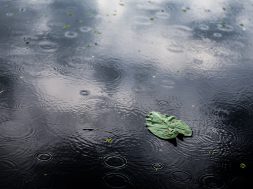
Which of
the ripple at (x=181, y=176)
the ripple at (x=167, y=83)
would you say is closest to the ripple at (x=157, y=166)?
the ripple at (x=181, y=176)

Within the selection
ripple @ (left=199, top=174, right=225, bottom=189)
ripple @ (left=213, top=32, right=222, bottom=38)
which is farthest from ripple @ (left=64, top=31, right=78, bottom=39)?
ripple @ (left=199, top=174, right=225, bottom=189)

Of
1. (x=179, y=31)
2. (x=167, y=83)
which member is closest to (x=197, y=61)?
(x=167, y=83)

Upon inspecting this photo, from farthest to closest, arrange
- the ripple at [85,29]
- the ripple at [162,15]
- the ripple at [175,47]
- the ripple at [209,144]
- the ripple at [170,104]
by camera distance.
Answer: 1. the ripple at [162,15]
2. the ripple at [85,29]
3. the ripple at [175,47]
4. the ripple at [170,104]
5. the ripple at [209,144]

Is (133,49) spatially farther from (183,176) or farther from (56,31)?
(183,176)

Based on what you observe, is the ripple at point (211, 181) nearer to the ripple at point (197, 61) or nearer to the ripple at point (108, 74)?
the ripple at point (108, 74)

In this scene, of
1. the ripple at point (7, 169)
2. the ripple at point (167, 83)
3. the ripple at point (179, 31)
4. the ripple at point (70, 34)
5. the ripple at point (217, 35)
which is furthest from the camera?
the ripple at point (217, 35)

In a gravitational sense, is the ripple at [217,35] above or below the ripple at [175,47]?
above

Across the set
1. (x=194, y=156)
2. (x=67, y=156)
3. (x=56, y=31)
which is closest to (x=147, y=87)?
(x=194, y=156)
